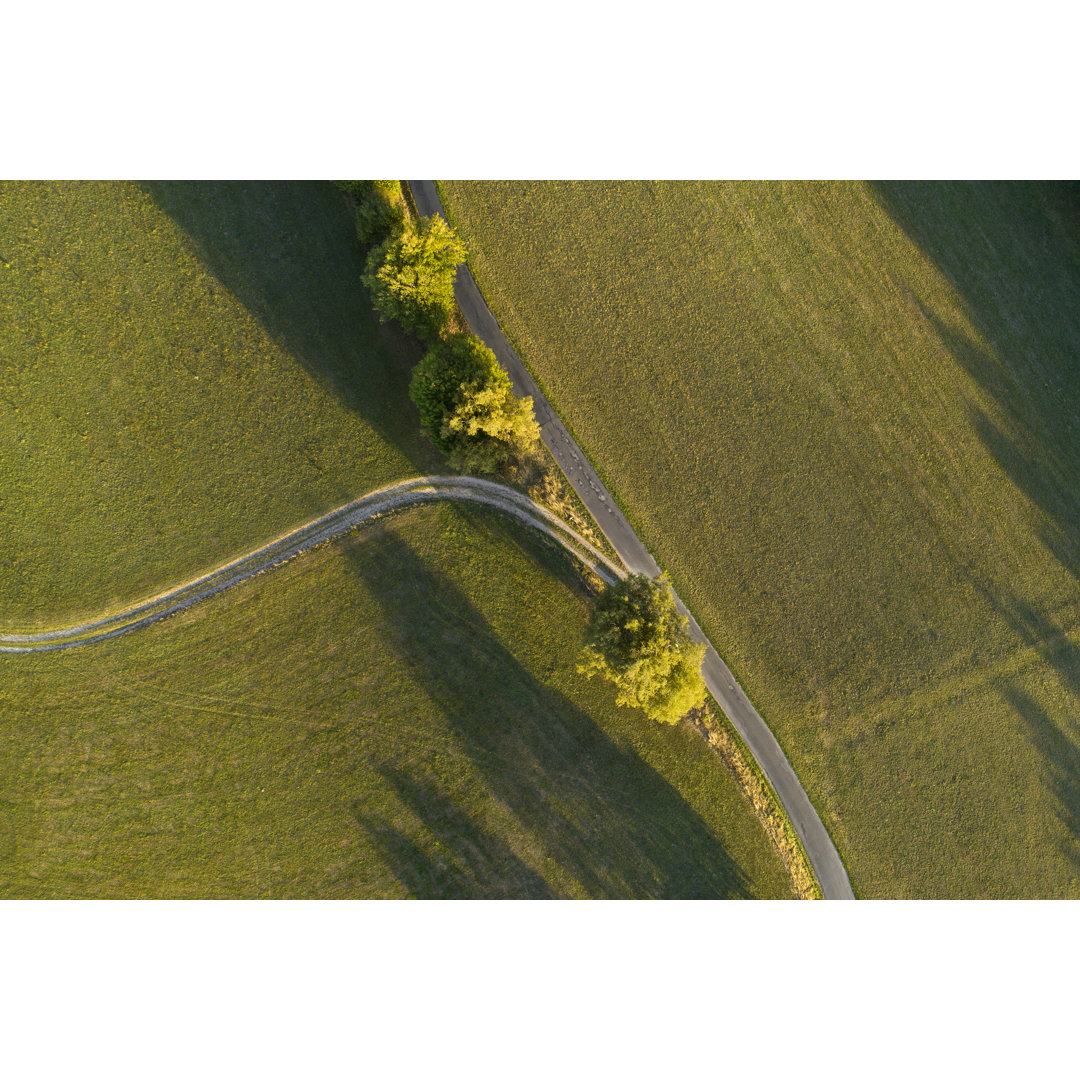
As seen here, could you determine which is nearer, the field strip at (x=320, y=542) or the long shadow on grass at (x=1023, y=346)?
the field strip at (x=320, y=542)

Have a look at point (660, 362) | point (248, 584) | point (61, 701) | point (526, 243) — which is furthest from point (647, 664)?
point (61, 701)

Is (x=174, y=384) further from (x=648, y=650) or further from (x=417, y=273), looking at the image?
(x=648, y=650)

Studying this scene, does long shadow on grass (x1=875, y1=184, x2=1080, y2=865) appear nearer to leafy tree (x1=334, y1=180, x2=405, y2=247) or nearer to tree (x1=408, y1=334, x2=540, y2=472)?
tree (x1=408, y1=334, x2=540, y2=472)

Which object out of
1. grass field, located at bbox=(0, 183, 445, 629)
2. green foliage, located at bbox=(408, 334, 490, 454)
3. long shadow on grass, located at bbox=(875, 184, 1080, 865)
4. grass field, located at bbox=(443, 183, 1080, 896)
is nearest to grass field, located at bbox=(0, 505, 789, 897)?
grass field, located at bbox=(0, 183, 445, 629)

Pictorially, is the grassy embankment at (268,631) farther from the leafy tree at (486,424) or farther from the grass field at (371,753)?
the leafy tree at (486,424)

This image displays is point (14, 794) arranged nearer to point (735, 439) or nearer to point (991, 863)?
point (735, 439)

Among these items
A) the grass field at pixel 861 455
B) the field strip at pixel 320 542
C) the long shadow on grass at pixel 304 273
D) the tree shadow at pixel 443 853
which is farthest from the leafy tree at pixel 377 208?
the tree shadow at pixel 443 853

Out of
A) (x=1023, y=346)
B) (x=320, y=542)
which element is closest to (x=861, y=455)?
(x=1023, y=346)
